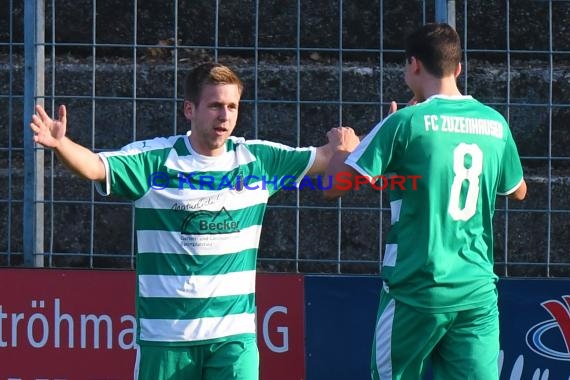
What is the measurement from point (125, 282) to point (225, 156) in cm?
152

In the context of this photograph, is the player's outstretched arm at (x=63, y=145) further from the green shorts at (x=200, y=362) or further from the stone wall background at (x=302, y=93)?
the stone wall background at (x=302, y=93)

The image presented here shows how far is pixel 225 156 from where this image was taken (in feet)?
15.5

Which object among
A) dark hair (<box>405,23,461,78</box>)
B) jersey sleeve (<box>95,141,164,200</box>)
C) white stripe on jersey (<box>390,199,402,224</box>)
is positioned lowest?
white stripe on jersey (<box>390,199,402,224</box>)

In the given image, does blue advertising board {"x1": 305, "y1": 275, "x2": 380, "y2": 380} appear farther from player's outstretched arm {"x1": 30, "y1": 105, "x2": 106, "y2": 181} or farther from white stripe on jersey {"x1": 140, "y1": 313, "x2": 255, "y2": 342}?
player's outstretched arm {"x1": 30, "y1": 105, "x2": 106, "y2": 181}

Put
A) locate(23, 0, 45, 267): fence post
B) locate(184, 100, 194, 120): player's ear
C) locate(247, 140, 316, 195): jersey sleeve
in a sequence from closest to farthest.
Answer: locate(184, 100, 194, 120): player's ear → locate(247, 140, 316, 195): jersey sleeve → locate(23, 0, 45, 267): fence post

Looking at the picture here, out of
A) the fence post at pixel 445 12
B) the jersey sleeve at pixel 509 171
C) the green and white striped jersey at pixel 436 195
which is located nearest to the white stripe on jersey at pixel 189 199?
the green and white striped jersey at pixel 436 195

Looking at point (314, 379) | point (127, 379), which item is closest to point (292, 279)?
point (314, 379)

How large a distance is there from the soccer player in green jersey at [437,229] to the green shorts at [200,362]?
545 mm

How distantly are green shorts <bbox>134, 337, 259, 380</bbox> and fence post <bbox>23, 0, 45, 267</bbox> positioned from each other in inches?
67.2

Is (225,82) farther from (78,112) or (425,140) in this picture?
(78,112)

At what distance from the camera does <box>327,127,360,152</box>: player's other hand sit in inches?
188

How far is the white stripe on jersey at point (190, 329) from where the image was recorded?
14.8 ft

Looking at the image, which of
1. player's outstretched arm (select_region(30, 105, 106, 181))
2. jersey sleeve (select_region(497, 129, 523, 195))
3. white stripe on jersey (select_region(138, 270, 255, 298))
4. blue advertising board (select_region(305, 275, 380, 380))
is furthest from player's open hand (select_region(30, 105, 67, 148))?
blue advertising board (select_region(305, 275, 380, 380))

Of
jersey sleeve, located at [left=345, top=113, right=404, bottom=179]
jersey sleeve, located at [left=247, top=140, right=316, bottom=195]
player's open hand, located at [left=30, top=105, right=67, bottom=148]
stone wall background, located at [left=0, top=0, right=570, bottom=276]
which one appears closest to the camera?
player's open hand, located at [left=30, top=105, right=67, bottom=148]
